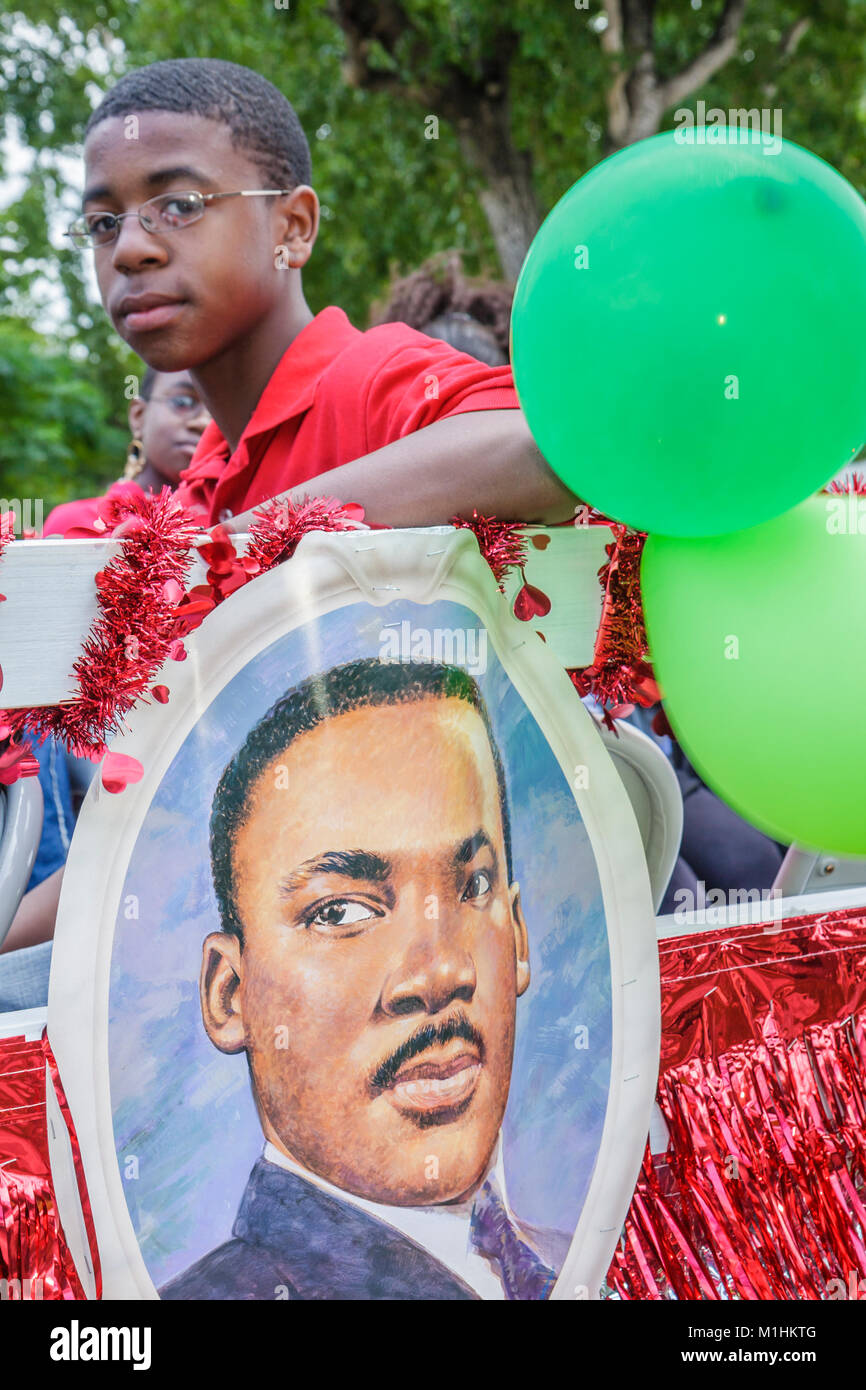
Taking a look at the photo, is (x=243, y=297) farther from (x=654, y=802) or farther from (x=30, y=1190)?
(x=30, y=1190)

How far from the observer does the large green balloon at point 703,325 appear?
4.15 ft

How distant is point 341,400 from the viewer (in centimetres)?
174

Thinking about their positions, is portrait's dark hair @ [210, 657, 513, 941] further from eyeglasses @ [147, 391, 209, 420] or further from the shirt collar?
eyeglasses @ [147, 391, 209, 420]

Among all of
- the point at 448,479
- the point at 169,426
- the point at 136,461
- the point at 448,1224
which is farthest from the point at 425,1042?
the point at 136,461

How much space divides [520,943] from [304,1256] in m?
0.42

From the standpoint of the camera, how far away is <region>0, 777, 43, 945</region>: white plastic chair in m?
1.41

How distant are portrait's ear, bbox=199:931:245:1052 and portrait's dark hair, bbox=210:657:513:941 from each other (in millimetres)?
17

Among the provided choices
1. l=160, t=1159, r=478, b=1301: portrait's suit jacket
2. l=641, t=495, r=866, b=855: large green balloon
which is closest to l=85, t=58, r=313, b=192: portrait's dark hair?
l=641, t=495, r=866, b=855: large green balloon

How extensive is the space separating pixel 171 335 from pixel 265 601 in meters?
0.62

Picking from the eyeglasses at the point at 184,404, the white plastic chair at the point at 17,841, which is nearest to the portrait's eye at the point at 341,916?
the white plastic chair at the point at 17,841

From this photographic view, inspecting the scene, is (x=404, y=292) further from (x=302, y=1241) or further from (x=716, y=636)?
(x=302, y=1241)

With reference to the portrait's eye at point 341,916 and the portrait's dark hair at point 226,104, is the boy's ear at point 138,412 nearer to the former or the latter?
the portrait's dark hair at point 226,104
